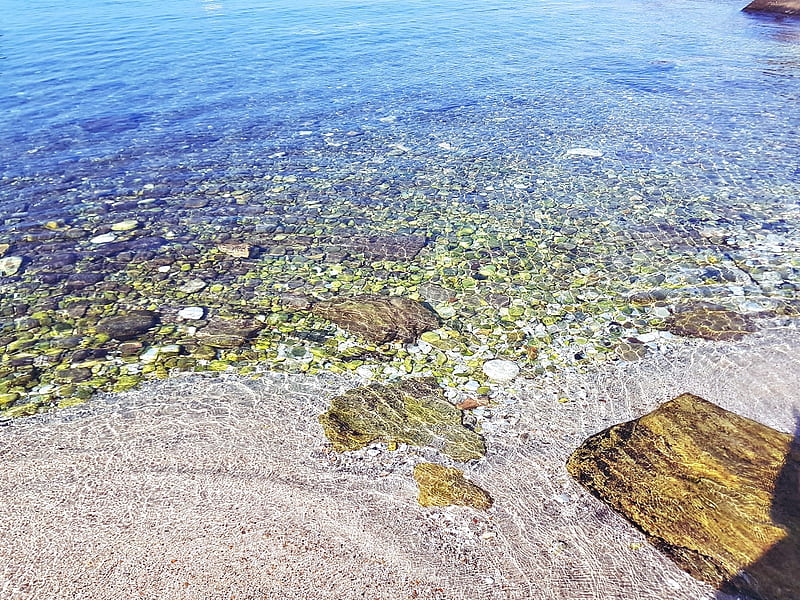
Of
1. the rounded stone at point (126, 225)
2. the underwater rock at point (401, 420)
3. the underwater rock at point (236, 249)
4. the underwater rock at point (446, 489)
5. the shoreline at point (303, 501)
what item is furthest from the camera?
the rounded stone at point (126, 225)

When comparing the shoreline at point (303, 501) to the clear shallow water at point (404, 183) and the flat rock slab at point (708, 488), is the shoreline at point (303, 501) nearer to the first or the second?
the flat rock slab at point (708, 488)

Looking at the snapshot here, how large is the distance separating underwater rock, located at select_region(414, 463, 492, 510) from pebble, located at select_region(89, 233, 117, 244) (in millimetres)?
6523

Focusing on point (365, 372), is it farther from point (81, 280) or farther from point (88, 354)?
point (81, 280)

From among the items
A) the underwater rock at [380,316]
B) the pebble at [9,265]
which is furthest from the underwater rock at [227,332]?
the pebble at [9,265]

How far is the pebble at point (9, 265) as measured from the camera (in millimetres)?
8156

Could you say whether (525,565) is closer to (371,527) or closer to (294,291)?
(371,527)

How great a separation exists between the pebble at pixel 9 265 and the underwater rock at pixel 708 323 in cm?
→ 839

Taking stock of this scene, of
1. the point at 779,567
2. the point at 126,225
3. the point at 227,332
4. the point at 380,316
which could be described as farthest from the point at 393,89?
the point at 779,567

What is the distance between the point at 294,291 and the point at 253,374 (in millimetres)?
1838

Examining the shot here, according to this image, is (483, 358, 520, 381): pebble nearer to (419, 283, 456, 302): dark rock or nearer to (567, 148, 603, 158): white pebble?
(419, 283, 456, 302): dark rock

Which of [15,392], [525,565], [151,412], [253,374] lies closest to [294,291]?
[253,374]

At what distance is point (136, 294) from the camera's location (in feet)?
25.0

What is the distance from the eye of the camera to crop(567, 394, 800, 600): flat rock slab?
4000 mm

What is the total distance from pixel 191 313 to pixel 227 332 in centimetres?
69
